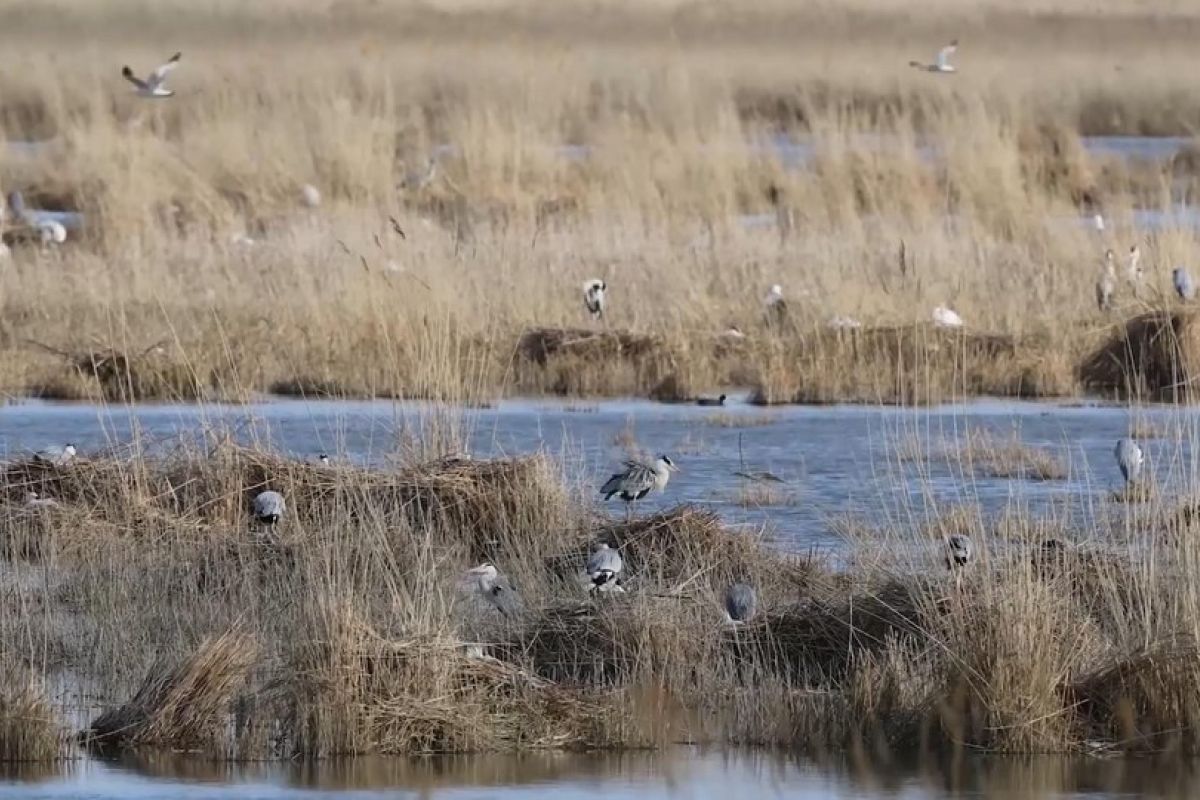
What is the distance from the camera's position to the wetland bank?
23.9ft

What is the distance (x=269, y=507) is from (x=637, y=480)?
144 centimetres

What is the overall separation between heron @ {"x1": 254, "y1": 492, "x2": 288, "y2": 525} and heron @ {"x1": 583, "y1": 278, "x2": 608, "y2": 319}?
21.0 ft

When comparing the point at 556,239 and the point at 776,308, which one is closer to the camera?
the point at 776,308

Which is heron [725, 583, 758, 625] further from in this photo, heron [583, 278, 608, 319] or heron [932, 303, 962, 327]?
heron [583, 278, 608, 319]

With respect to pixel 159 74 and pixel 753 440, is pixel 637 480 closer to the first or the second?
pixel 753 440

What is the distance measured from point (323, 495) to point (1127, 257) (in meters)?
9.79

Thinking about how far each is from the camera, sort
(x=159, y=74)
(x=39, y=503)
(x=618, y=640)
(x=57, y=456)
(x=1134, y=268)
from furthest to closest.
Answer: (x=159, y=74), (x=1134, y=268), (x=57, y=456), (x=39, y=503), (x=618, y=640)

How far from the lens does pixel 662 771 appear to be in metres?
6.94

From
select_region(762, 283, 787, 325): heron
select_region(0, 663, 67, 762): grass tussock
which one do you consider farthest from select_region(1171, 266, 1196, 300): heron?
select_region(0, 663, 67, 762): grass tussock

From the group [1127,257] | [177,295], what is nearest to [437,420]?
[177,295]

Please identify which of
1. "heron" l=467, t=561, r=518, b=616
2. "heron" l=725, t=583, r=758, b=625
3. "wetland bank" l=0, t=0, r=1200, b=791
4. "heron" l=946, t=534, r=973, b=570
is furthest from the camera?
"heron" l=467, t=561, r=518, b=616

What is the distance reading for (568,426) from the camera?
43.0ft

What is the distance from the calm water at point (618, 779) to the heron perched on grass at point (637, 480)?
8.79ft

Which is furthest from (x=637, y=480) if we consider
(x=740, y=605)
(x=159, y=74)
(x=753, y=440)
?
(x=159, y=74)
